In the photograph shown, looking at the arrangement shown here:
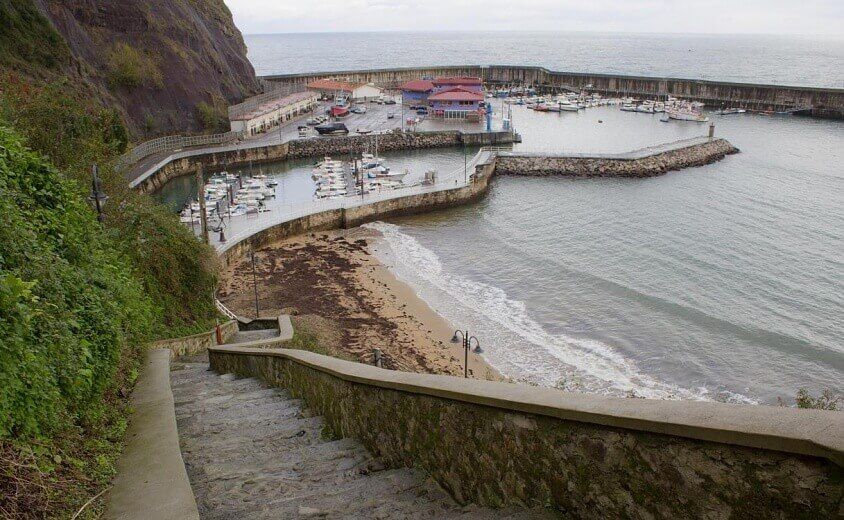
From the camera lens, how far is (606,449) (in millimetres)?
3441

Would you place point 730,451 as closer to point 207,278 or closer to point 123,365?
point 123,365

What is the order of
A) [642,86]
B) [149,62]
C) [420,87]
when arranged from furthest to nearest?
[642,86] → [420,87] → [149,62]

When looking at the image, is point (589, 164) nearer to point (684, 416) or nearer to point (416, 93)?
point (416, 93)

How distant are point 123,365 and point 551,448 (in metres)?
5.39

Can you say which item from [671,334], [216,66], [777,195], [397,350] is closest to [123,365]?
[397,350]

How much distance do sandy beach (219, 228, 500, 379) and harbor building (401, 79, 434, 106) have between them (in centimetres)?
5035

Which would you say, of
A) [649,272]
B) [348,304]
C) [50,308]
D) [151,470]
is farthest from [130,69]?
[151,470]

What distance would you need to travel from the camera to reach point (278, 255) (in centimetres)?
3100

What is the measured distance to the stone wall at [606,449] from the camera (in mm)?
2729

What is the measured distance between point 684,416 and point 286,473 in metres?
3.44

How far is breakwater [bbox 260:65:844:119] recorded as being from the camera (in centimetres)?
7812

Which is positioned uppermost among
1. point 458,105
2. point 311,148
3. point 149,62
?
point 149,62

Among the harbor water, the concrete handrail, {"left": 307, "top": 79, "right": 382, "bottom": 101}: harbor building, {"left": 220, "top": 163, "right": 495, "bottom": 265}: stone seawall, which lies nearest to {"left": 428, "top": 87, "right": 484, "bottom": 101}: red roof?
{"left": 307, "top": 79, "right": 382, "bottom": 101}: harbor building

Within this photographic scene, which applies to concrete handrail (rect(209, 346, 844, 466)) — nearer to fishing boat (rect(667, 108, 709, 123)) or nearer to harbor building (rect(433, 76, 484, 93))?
harbor building (rect(433, 76, 484, 93))
